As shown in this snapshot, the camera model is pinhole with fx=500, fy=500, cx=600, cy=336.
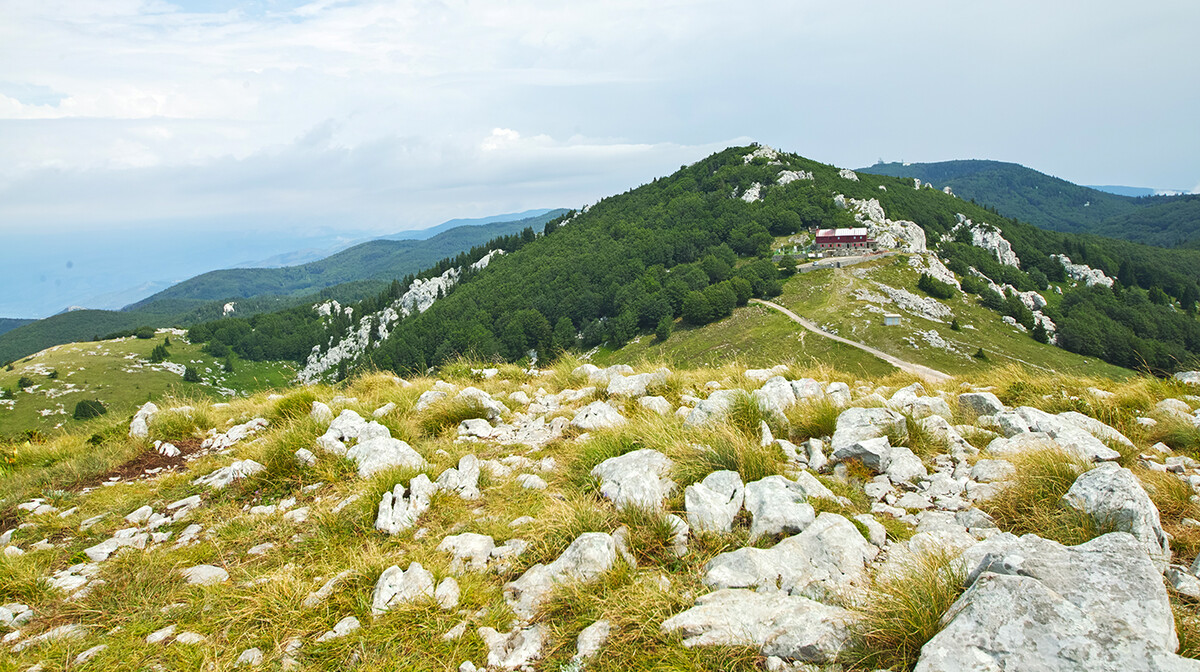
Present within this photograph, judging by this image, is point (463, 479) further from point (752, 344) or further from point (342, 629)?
point (752, 344)

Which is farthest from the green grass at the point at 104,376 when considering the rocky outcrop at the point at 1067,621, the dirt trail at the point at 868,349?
the rocky outcrop at the point at 1067,621

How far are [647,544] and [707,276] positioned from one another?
374ft

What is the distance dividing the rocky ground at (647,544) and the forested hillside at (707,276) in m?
73.0

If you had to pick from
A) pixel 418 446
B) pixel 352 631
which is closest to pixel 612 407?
pixel 418 446

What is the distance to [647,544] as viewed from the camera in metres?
4.61

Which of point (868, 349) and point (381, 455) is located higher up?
point (381, 455)

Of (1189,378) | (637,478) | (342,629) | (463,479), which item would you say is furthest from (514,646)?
(1189,378)

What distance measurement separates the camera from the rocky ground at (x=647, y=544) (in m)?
3.06

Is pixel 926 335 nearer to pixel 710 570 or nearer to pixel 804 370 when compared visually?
pixel 804 370

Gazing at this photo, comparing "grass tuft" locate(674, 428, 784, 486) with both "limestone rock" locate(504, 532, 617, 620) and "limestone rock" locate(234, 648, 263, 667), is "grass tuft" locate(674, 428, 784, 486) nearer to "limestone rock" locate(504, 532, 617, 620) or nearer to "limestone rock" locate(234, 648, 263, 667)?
"limestone rock" locate(504, 532, 617, 620)

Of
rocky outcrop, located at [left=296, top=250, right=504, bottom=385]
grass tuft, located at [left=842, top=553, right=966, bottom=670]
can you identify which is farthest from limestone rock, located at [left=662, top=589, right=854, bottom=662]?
rocky outcrop, located at [left=296, top=250, right=504, bottom=385]

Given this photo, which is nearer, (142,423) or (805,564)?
(805,564)

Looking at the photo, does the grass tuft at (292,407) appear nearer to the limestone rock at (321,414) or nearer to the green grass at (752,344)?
the limestone rock at (321,414)

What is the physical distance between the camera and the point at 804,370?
1198cm
